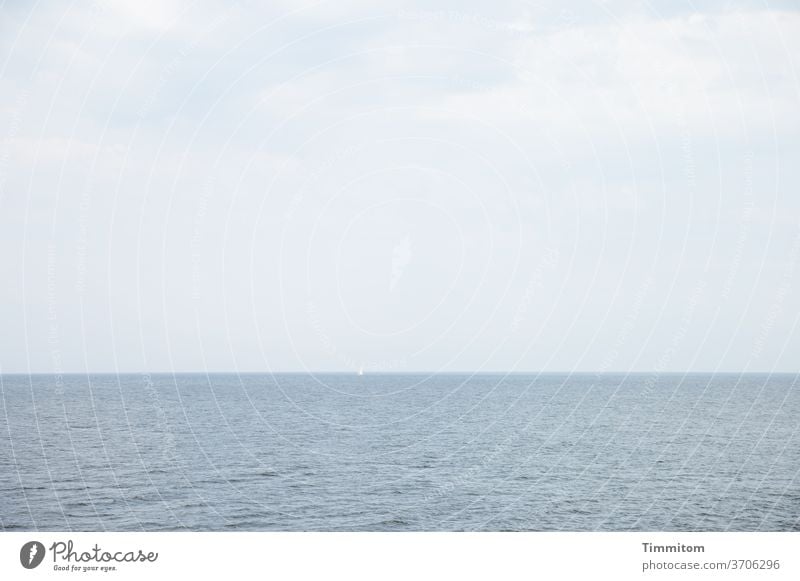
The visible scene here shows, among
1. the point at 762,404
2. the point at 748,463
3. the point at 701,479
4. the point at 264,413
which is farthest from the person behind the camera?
the point at 762,404

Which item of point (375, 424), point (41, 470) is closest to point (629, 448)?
point (375, 424)

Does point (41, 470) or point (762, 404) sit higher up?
point (762, 404)

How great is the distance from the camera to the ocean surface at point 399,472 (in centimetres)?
4109

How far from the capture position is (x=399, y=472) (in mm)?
55062

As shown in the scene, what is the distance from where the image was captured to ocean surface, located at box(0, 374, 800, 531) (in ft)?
135
